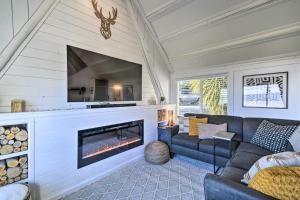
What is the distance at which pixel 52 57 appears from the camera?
2039mm

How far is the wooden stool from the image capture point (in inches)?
53.6

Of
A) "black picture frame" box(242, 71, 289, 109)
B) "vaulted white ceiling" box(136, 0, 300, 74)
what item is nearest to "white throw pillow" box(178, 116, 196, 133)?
"black picture frame" box(242, 71, 289, 109)

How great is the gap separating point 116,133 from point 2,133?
60.1 inches

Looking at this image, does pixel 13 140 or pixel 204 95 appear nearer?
pixel 13 140

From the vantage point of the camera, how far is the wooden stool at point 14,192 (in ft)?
4.46

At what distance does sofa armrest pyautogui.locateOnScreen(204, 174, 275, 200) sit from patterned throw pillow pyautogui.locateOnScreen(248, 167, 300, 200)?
45 mm

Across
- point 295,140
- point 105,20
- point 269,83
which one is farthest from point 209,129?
point 105,20

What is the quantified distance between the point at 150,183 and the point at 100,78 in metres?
1.86

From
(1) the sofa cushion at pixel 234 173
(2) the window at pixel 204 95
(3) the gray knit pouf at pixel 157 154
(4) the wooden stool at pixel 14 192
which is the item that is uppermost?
(2) the window at pixel 204 95

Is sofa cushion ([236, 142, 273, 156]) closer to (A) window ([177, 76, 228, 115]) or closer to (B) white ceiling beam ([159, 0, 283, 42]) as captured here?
(A) window ([177, 76, 228, 115])

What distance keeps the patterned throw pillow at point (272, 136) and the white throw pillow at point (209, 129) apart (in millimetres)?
539

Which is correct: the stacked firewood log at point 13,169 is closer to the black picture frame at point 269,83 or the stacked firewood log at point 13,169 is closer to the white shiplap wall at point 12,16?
the white shiplap wall at point 12,16

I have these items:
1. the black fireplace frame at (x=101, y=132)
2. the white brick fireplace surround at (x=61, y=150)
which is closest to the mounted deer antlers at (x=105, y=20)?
the white brick fireplace surround at (x=61, y=150)

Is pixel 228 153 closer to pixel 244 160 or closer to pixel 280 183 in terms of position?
pixel 244 160
